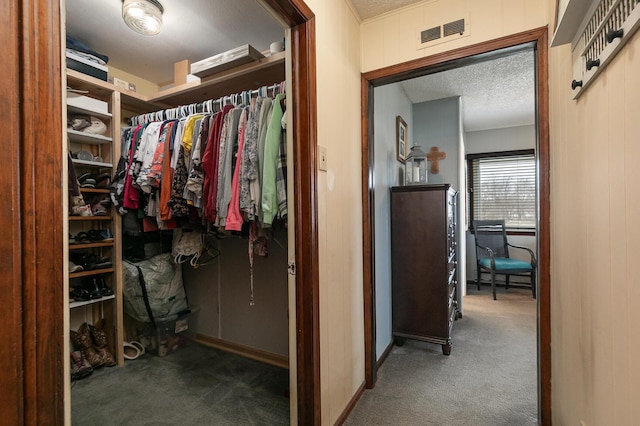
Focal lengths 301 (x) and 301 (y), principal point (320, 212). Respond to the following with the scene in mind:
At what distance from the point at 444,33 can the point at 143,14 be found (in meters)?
1.71

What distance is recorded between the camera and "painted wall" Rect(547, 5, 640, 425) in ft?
2.18

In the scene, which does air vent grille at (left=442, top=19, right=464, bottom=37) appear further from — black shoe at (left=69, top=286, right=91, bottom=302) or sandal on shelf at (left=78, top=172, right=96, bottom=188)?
black shoe at (left=69, top=286, right=91, bottom=302)

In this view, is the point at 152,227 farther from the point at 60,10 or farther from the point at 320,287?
the point at 60,10

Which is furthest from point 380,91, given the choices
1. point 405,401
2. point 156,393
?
point 156,393

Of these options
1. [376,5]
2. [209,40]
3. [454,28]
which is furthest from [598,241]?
[209,40]

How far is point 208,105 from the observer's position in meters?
1.94

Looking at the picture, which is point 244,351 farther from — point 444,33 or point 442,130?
point 442,130

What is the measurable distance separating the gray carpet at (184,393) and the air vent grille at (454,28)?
2.29 metres

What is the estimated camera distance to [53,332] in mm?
524

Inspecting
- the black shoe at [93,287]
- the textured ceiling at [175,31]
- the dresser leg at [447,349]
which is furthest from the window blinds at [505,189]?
the black shoe at [93,287]

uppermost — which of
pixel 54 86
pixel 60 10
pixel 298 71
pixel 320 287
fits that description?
pixel 298 71

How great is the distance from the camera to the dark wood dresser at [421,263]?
93.4 inches

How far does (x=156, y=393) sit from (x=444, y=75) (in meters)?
3.39

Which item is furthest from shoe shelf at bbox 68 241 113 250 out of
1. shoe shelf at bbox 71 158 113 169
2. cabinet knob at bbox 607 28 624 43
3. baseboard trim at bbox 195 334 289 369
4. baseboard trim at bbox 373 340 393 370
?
cabinet knob at bbox 607 28 624 43
